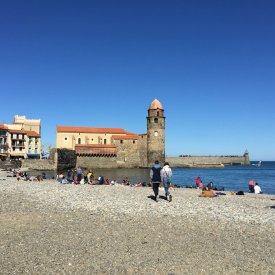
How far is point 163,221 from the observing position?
10.3 metres

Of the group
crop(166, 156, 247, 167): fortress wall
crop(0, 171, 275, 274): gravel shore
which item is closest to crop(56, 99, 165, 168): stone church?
crop(166, 156, 247, 167): fortress wall

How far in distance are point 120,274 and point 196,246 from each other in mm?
2351

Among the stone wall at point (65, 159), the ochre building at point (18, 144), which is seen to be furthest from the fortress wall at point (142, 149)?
the ochre building at point (18, 144)

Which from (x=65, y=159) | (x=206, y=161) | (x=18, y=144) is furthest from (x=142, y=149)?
(x=206, y=161)

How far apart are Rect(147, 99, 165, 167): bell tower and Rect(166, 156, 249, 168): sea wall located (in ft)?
58.4

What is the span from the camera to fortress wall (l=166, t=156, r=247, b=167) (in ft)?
310

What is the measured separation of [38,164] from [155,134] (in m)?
26.1

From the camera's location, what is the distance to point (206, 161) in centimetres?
10225

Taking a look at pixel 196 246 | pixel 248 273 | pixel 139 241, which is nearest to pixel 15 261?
pixel 139 241

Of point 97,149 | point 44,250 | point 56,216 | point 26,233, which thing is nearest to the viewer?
point 44,250

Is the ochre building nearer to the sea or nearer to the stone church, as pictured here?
the stone church

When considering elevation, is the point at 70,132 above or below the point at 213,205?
above

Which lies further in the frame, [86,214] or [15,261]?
[86,214]

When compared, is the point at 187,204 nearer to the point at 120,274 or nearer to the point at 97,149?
the point at 120,274
